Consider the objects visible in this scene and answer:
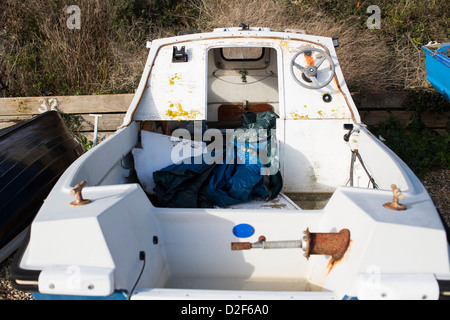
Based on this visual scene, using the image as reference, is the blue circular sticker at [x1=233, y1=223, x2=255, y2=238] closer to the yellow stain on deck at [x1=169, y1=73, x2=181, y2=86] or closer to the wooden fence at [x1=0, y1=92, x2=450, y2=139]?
the yellow stain on deck at [x1=169, y1=73, x2=181, y2=86]

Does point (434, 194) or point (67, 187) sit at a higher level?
point (67, 187)

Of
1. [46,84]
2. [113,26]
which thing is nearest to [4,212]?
[46,84]

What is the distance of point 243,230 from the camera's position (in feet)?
5.68

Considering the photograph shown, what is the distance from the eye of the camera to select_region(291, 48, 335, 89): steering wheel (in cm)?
261

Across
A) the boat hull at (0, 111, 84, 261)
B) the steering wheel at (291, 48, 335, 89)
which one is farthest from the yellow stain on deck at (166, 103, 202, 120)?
the boat hull at (0, 111, 84, 261)

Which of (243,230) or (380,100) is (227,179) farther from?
(380,100)

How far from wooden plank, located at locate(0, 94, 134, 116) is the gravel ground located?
255cm

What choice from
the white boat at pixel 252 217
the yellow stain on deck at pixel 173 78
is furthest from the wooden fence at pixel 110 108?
the yellow stain on deck at pixel 173 78

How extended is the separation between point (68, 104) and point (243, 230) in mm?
3916

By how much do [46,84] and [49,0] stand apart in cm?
160

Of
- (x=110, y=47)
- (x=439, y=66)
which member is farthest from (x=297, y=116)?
(x=110, y=47)
